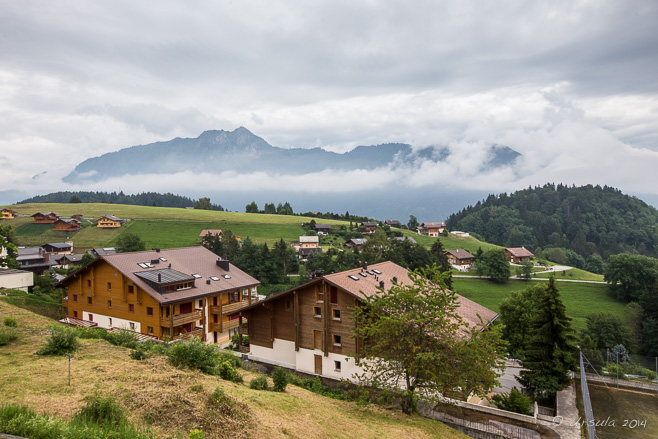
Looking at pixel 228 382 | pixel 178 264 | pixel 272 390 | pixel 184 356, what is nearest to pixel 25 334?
pixel 184 356

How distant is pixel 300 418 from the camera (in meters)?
15.5

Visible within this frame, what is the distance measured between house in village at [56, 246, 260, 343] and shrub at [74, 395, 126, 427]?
27.5 metres

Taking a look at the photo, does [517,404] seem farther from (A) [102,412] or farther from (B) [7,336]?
(B) [7,336]

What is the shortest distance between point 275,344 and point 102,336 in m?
15.0

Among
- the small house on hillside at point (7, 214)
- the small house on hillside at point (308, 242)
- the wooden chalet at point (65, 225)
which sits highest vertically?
the small house on hillside at point (7, 214)

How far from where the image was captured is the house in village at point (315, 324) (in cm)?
3158

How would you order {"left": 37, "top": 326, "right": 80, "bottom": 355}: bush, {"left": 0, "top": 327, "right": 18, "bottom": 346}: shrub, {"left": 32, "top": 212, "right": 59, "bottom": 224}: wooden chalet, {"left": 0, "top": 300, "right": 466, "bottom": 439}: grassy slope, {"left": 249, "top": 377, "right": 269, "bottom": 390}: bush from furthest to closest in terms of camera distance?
{"left": 32, "top": 212, "right": 59, "bottom": 224}: wooden chalet < {"left": 249, "top": 377, "right": 269, "bottom": 390}: bush < {"left": 0, "top": 327, "right": 18, "bottom": 346}: shrub < {"left": 37, "top": 326, "right": 80, "bottom": 355}: bush < {"left": 0, "top": 300, "right": 466, "bottom": 439}: grassy slope

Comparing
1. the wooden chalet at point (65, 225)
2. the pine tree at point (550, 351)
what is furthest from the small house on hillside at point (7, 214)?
the pine tree at point (550, 351)

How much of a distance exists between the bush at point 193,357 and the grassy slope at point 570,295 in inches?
2776

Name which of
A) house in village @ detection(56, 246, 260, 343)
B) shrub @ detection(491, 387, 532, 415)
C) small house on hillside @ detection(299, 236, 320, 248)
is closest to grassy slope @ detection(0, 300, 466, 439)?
shrub @ detection(491, 387, 532, 415)

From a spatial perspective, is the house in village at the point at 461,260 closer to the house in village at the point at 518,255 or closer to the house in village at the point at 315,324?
the house in village at the point at 518,255

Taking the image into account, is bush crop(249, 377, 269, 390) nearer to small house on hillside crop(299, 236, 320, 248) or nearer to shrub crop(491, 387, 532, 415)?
shrub crop(491, 387, 532, 415)

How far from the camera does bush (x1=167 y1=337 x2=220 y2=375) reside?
17906mm

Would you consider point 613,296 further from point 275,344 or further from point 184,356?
point 184,356
